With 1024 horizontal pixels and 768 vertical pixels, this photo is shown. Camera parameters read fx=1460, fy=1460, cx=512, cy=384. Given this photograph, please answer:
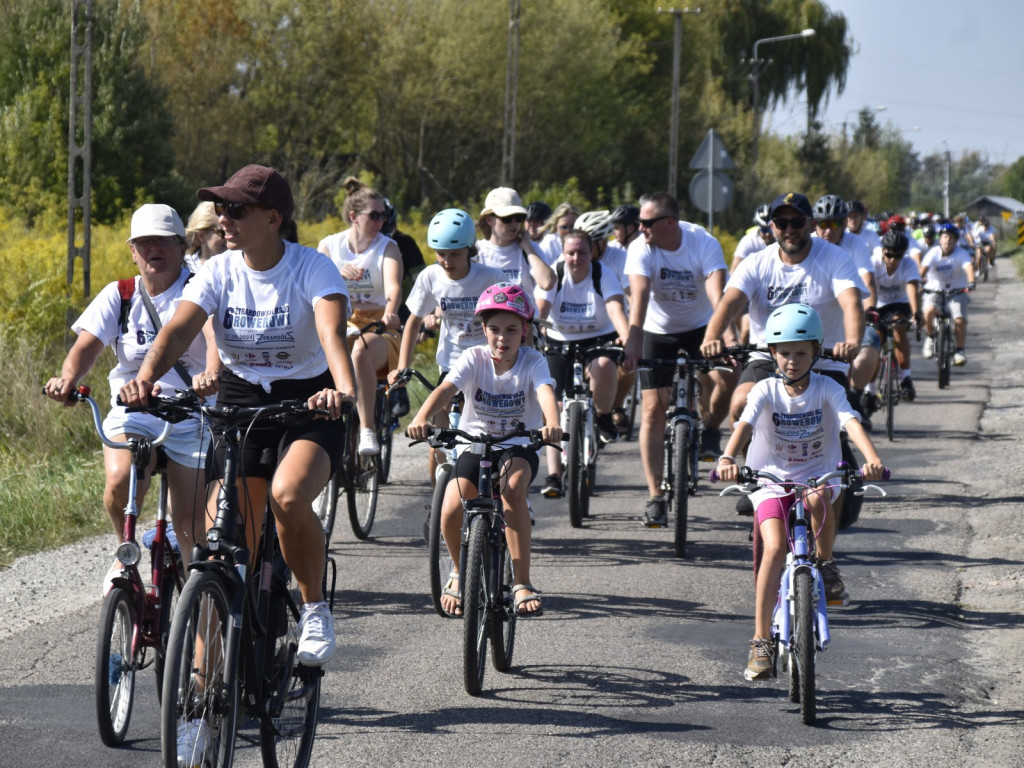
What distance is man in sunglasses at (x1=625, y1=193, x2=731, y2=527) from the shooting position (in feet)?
31.1

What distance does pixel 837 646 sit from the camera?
6832mm

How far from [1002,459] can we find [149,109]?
19806mm

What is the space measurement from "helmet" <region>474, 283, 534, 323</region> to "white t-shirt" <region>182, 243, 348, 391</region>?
1.57 m

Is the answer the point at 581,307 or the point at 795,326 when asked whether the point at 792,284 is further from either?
the point at 581,307

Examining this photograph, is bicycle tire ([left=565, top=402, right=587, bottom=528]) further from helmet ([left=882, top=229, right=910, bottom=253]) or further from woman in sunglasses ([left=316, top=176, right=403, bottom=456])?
helmet ([left=882, top=229, right=910, bottom=253])

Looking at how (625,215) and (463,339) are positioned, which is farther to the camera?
(625,215)

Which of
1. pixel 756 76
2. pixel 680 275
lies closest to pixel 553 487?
pixel 680 275

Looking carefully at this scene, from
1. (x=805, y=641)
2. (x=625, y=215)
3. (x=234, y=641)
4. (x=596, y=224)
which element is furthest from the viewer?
(x=625, y=215)

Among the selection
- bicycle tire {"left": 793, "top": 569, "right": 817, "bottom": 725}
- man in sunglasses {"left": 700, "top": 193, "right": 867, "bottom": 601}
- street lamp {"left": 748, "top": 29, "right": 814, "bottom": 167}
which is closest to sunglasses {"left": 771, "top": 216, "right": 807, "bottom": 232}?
man in sunglasses {"left": 700, "top": 193, "right": 867, "bottom": 601}

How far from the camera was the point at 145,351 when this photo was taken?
6.04 meters

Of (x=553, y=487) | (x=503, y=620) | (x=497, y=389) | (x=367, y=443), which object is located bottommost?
(x=503, y=620)

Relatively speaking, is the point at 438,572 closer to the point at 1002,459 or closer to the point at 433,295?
the point at 433,295

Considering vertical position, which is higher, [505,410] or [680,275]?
[680,275]

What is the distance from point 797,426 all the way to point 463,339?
2701 millimetres
